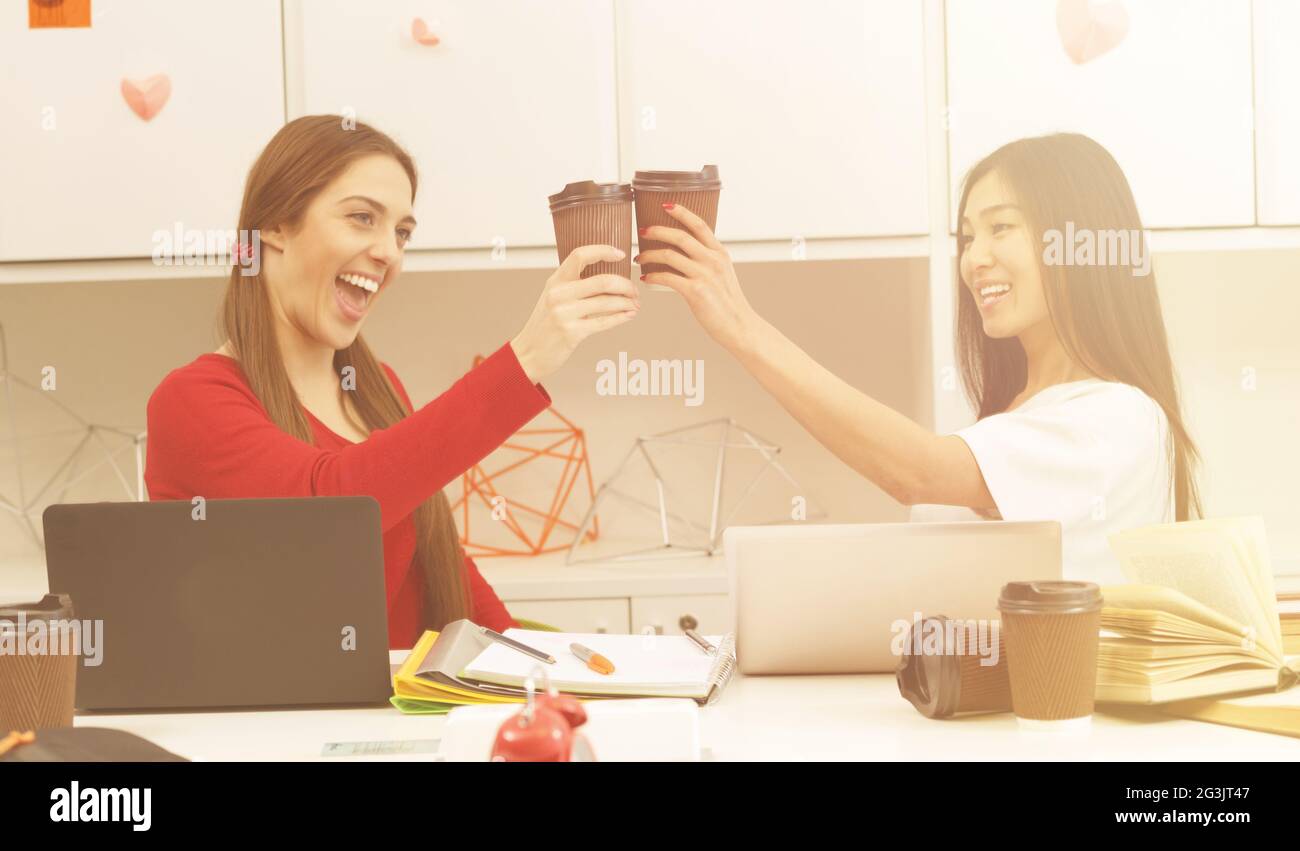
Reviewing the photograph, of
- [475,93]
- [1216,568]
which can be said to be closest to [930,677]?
[1216,568]

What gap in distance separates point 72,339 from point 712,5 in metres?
1.58

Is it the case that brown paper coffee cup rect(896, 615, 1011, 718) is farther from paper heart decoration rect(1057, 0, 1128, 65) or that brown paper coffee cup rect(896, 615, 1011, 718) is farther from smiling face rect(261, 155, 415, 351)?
paper heart decoration rect(1057, 0, 1128, 65)

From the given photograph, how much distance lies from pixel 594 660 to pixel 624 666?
4 centimetres

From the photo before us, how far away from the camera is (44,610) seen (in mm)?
951

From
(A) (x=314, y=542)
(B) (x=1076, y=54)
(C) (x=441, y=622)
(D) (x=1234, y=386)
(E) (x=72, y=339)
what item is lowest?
(C) (x=441, y=622)

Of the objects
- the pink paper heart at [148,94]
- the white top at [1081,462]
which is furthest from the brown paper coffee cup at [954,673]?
the pink paper heart at [148,94]

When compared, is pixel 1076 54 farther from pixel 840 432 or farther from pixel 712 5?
pixel 840 432

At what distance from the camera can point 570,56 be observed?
2.31 m

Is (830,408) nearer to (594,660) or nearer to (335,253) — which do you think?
(594,660)

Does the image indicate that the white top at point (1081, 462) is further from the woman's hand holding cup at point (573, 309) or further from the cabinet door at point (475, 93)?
the cabinet door at point (475, 93)

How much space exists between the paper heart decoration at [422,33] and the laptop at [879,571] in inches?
59.6

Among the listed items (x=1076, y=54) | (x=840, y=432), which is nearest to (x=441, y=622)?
(x=840, y=432)

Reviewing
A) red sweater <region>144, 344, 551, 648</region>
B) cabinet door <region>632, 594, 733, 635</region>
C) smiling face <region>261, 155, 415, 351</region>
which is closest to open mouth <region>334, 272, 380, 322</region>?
smiling face <region>261, 155, 415, 351</region>

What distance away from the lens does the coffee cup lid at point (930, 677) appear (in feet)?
3.16
